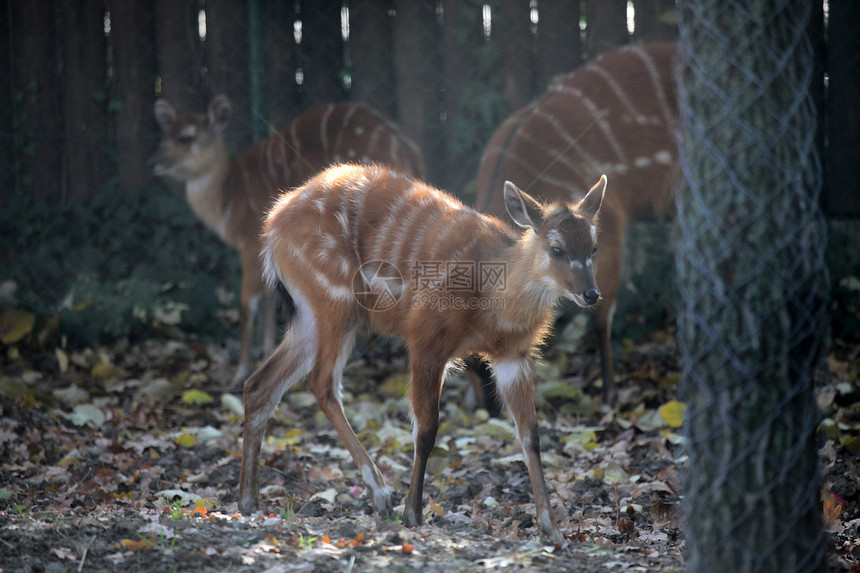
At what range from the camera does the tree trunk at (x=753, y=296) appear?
7.57 ft

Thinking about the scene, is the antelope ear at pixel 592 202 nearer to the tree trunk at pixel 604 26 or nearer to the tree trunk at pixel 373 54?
the tree trunk at pixel 604 26

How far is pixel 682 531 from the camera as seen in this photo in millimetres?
3250

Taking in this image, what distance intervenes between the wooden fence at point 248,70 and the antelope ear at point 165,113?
371 millimetres

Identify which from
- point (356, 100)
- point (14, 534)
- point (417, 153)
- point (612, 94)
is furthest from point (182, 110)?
point (14, 534)

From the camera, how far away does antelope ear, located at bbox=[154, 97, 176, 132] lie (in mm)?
6543

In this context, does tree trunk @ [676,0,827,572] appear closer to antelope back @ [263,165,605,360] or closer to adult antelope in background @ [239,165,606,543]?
adult antelope in background @ [239,165,606,543]

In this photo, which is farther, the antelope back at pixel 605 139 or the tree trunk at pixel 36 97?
the tree trunk at pixel 36 97

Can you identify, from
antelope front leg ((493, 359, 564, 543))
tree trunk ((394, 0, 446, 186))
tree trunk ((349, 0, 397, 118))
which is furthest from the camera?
tree trunk ((349, 0, 397, 118))

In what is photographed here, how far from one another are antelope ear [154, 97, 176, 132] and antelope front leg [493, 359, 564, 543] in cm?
397

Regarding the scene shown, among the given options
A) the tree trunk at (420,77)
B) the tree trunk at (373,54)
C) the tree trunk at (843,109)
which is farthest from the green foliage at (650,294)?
the tree trunk at (373,54)

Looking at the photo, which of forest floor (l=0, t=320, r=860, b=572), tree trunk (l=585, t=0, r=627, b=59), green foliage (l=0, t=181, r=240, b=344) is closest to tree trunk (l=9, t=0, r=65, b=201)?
green foliage (l=0, t=181, r=240, b=344)

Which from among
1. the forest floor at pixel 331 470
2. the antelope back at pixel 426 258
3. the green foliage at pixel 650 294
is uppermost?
the antelope back at pixel 426 258

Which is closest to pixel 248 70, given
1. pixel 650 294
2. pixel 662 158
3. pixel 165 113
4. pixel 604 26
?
pixel 165 113

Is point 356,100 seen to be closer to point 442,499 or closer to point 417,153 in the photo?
point 417,153
